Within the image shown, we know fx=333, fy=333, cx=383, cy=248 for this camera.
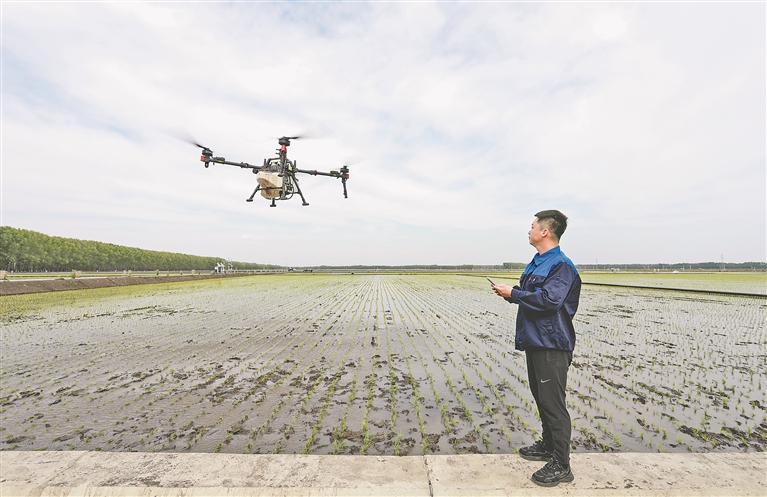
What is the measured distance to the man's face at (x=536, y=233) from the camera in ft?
10.8

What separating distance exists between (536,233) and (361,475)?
2.77 metres

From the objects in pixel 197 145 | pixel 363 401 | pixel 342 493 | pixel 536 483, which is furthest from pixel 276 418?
pixel 197 145

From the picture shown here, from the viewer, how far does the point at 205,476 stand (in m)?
2.91

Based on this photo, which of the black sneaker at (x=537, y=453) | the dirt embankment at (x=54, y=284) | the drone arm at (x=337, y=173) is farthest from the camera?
the dirt embankment at (x=54, y=284)

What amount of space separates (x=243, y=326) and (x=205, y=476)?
11.8 m

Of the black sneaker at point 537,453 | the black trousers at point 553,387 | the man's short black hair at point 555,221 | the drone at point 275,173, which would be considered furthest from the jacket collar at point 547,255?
the drone at point 275,173

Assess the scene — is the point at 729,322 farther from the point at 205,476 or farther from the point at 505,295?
the point at 205,476

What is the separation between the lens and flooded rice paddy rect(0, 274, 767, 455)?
468cm

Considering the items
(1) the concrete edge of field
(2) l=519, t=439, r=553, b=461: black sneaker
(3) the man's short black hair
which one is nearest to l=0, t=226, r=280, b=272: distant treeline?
(1) the concrete edge of field

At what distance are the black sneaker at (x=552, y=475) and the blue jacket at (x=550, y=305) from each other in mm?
Result: 989

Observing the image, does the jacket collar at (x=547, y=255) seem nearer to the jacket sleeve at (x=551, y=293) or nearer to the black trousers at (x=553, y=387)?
the jacket sleeve at (x=551, y=293)

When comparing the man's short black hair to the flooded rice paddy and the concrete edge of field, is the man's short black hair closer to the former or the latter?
the concrete edge of field

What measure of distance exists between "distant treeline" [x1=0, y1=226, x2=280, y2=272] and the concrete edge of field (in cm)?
10856

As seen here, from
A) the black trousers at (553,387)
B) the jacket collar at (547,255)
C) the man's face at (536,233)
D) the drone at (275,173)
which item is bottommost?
the black trousers at (553,387)
